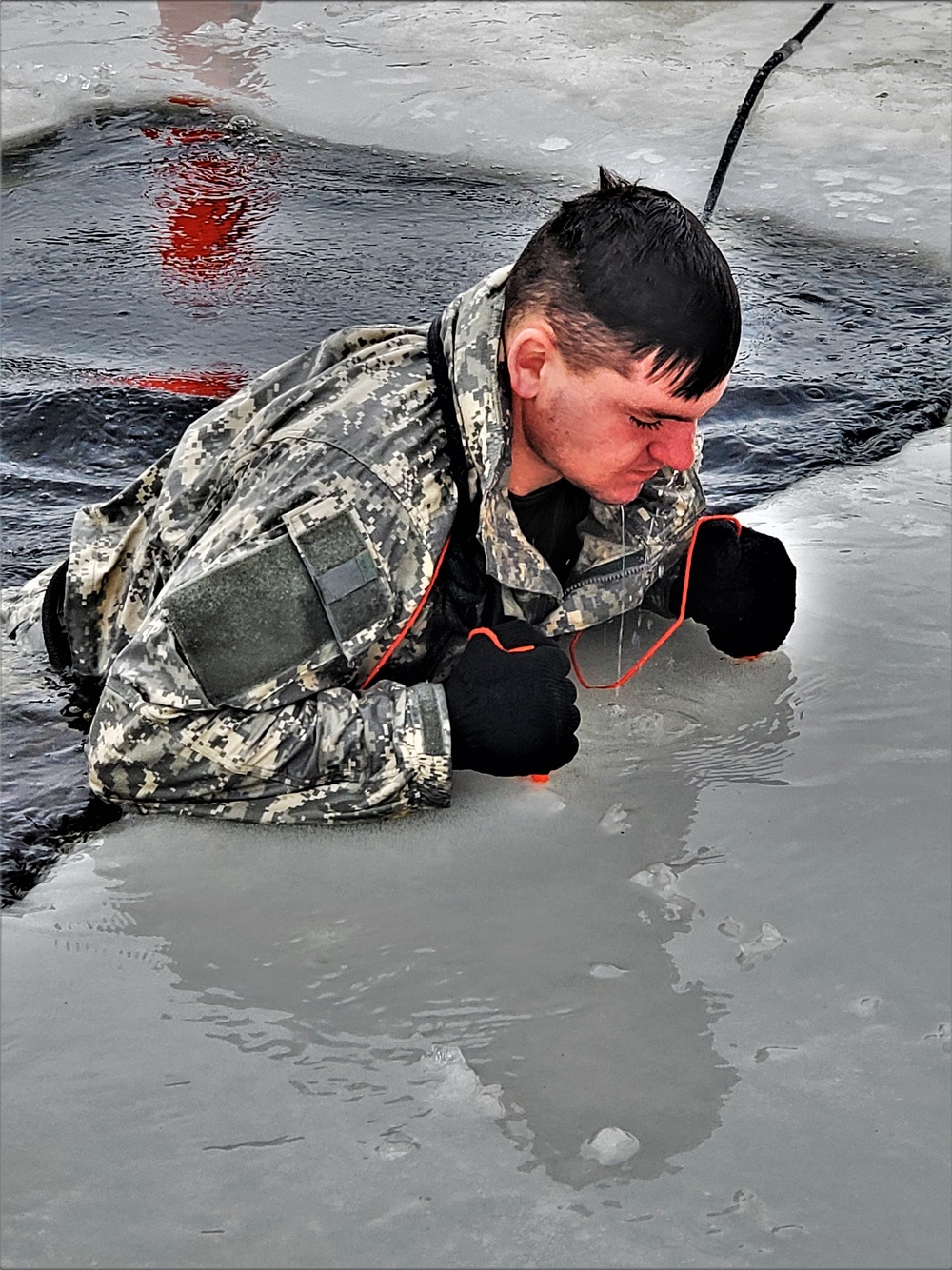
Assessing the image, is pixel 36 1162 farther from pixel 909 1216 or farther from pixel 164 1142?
pixel 909 1216

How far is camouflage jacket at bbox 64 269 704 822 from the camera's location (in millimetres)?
1841

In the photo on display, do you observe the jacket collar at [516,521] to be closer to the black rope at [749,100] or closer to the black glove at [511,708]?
the black glove at [511,708]

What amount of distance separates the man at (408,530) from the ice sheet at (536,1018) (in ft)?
0.49

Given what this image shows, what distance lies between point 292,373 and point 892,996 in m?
1.17

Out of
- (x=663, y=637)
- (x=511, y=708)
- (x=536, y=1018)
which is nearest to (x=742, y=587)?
(x=663, y=637)

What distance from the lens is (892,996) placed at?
1.72 metres

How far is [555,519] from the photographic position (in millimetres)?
2205

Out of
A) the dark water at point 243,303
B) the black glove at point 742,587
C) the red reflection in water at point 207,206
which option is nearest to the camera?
the black glove at point 742,587

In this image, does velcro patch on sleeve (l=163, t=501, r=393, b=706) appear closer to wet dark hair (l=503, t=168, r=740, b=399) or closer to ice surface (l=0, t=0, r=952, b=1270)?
ice surface (l=0, t=0, r=952, b=1270)

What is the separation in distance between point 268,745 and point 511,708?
31cm

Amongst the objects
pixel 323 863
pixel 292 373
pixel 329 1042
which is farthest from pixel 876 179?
pixel 329 1042

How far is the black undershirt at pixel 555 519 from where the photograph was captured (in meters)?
2.14

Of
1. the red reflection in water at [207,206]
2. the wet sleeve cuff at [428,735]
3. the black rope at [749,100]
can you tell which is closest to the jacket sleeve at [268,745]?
the wet sleeve cuff at [428,735]

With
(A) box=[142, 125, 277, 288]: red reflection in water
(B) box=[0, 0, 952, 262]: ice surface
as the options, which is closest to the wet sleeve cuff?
(A) box=[142, 125, 277, 288]: red reflection in water
